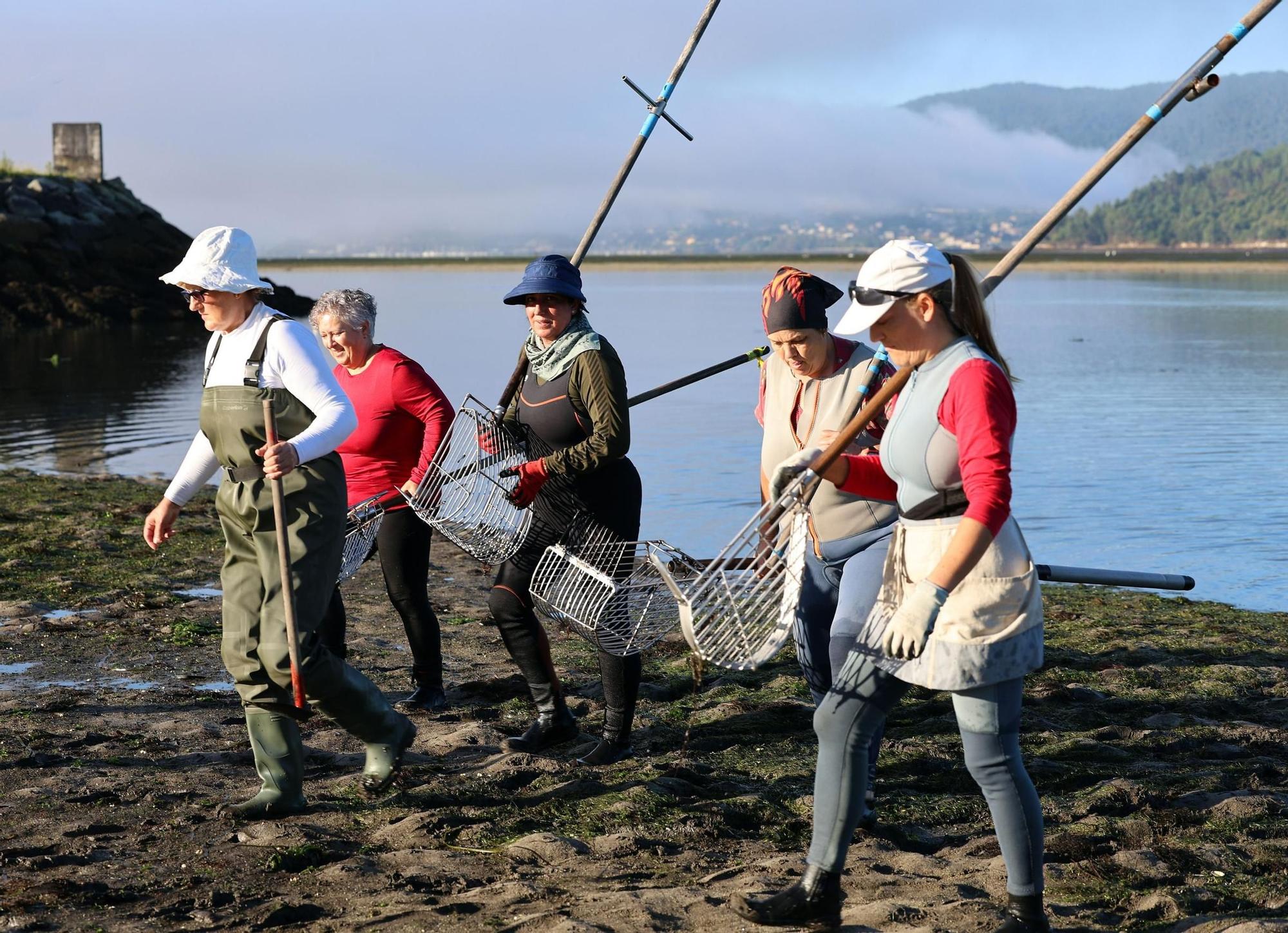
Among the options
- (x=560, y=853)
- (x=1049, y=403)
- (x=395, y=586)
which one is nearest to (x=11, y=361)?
(x=1049, y=403)

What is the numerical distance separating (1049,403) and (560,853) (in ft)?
72.3

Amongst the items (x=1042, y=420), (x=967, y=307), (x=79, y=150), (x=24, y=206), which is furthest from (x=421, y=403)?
(x=79, y=150)

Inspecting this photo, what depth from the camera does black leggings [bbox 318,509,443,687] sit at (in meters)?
6.67

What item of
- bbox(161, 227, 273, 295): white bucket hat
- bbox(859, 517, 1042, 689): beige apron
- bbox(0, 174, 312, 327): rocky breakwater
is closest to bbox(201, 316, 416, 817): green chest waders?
bbox(161, 227, 273, 295): white bucket hat

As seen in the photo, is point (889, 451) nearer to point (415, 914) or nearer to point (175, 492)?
point (415, 914)

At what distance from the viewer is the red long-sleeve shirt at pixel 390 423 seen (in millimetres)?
6535

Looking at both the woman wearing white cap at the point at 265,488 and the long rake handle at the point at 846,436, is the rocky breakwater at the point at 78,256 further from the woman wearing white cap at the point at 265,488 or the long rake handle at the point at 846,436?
the long rake handle at the point at 846,436

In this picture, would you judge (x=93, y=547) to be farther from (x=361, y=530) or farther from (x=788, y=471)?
(x=788, y=471)

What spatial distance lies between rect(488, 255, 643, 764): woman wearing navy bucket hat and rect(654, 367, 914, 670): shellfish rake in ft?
3.74

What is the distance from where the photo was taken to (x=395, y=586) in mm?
6781

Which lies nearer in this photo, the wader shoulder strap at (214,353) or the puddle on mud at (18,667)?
the wader shoulder strap at (214,353)

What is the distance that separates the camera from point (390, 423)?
6.61m

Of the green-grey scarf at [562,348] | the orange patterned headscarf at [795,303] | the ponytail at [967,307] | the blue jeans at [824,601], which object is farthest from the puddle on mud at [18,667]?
the ponytail at [967,307]

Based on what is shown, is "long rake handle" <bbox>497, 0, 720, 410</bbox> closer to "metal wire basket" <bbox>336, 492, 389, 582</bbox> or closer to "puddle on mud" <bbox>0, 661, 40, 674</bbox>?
"metal wire basket" <bbox>336, 492, 389, 582</bbox>
